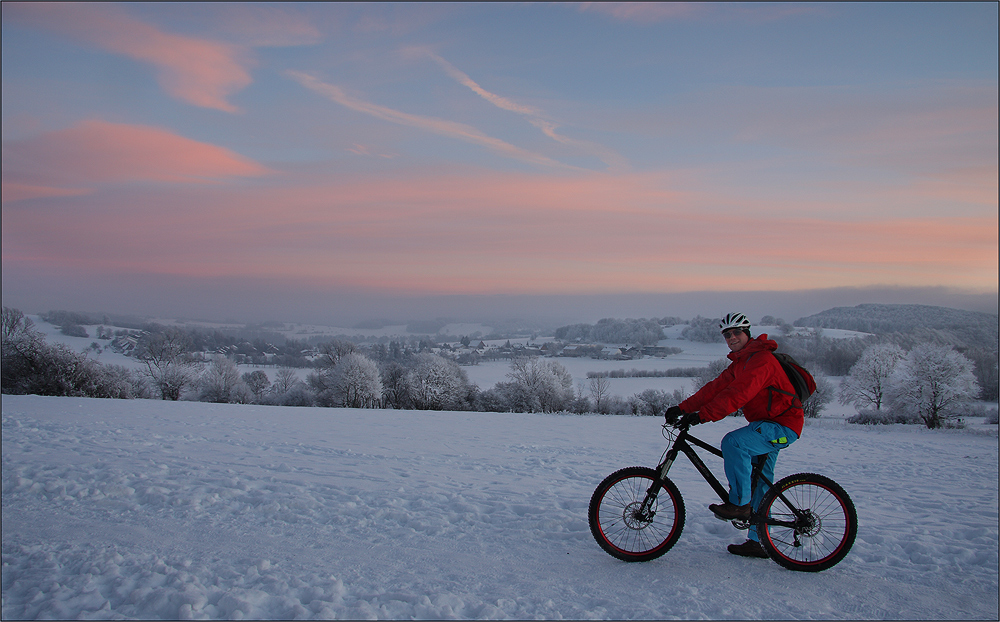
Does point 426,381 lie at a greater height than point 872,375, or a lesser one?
lesser

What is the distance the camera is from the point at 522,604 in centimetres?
381

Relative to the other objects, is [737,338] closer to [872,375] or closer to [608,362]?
[872,375]

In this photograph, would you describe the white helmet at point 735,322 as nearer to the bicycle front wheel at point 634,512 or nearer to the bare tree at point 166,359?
the bicycle front wheel at point 634,512

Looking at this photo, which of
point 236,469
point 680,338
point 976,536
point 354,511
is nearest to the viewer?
point 976,536

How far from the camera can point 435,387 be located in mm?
Answer: 51438

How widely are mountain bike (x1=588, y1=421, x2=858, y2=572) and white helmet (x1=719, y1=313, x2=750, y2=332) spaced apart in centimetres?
99

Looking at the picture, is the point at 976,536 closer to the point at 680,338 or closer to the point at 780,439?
the point at 780,439

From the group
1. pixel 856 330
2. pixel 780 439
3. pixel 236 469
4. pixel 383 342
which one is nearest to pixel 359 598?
pixel 780 439

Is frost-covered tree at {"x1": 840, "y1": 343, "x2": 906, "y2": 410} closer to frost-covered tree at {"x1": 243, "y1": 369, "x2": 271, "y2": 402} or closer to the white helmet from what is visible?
the white helmet

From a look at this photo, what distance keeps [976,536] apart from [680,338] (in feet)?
315

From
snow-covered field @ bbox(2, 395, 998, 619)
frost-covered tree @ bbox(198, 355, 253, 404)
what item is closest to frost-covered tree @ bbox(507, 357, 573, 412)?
frost-covered tree @ bbox(198, 355, 253, 404)

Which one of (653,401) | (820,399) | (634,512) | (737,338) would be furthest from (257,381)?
(737,338)

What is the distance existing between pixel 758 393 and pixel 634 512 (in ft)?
4.98

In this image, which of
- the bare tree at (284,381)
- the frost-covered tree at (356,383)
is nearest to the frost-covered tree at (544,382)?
the frost-covered tree at (356,383)
